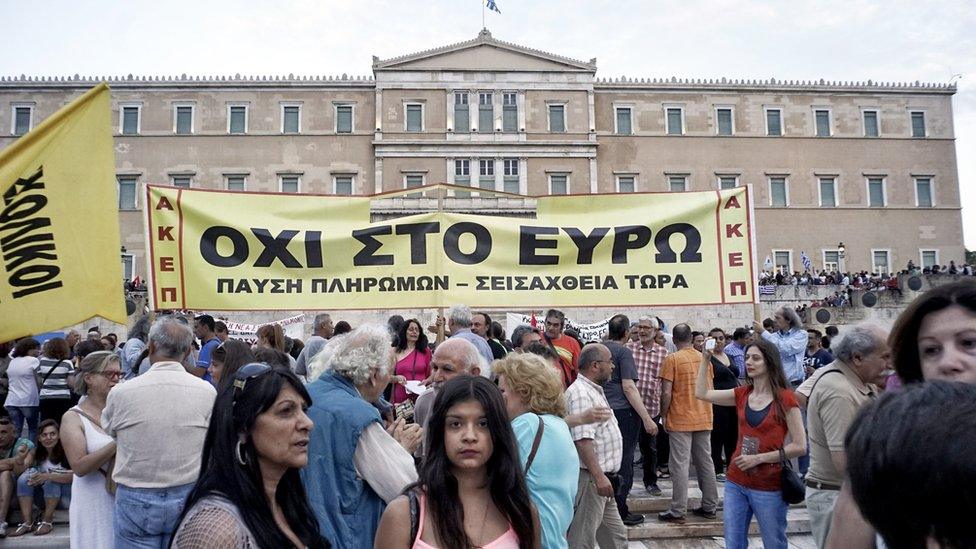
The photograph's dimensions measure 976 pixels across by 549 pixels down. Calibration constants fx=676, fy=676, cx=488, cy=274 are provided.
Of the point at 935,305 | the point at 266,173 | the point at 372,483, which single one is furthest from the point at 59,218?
the point at 266,173

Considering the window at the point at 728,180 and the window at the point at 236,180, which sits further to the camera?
the window at the point at 728,180

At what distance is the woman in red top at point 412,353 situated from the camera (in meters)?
6.07

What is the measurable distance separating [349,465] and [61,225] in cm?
208

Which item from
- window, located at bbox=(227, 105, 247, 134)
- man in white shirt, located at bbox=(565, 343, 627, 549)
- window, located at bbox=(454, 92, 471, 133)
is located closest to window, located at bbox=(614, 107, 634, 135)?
window, located at bbox=(454, 92, 471, 133)

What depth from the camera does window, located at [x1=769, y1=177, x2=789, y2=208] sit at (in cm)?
3544

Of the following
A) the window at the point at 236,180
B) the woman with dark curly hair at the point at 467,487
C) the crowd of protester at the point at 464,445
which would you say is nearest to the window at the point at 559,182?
the window at the point at 236,180

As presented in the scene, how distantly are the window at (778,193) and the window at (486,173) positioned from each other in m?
14.7

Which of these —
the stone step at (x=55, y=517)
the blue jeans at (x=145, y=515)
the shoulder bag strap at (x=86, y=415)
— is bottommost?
the stone step at (x=55, y=517)

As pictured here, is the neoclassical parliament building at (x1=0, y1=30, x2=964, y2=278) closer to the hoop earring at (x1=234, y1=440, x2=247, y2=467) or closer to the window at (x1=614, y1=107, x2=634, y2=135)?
the window at (x1=614, y1=107, x2=634, y2=135)

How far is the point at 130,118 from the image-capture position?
34.2m

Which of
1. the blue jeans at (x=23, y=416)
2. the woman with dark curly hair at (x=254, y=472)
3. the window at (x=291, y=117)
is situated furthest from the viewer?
the window at (x=291, y=117)

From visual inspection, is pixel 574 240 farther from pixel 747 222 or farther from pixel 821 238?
pixel 821 238

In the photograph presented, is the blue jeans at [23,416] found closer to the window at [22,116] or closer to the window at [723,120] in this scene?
the window at [22,116]

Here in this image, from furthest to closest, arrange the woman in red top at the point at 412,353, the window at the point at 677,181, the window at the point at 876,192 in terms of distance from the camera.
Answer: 1. the window at the point at 876,192
2. the window at the point at 677,181
3. the woman in red top at the point at 412,353
